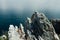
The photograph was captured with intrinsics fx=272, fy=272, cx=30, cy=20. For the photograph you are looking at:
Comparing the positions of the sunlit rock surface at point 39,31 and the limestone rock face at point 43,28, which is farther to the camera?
the sunlit rock surface at point 39,31

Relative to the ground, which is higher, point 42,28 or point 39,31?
point 42,28

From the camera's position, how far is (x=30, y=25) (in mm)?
35094

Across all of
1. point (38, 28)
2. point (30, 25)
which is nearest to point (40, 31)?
point (38, 28)

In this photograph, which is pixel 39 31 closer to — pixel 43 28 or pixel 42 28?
pixel 42 28

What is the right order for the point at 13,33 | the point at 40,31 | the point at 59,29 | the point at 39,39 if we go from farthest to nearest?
the point at 59,29
the point at 13,33
the point at 40,31
the point at 39,39

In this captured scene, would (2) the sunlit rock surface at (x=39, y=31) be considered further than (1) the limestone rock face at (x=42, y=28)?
Yes

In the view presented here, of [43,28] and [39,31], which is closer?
[43,28]

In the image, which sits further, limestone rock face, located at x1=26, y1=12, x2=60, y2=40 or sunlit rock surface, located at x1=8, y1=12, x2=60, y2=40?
sunlit rock surface, located at x1=8, y1=12, x2=60, y2=40

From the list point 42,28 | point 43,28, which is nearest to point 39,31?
point 42,28

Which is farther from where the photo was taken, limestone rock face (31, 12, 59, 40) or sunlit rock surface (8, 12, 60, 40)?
sunlit rock surface (8, 12, 60, 40)

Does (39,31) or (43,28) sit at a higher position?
(43,28)

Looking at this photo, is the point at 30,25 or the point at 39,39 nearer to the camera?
the point at 39,39

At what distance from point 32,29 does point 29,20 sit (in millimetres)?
3022

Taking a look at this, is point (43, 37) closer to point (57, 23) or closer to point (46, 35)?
point (46, 35)
